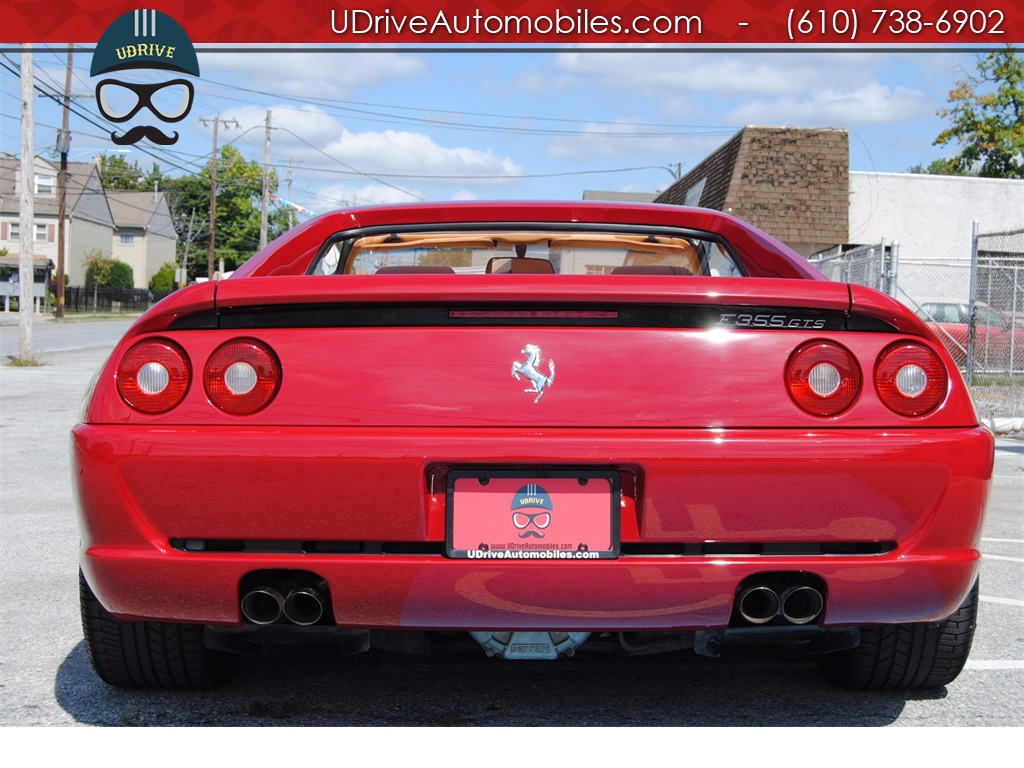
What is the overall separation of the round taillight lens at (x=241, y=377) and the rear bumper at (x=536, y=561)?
0.08 metres

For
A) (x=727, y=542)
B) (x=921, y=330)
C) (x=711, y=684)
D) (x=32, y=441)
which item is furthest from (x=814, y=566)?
(x=32, y=441)

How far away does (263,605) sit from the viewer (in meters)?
2.45

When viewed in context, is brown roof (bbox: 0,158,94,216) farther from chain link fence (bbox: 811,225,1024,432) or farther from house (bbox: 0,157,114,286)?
chain link fence (bbox: 811,225,1024,432)

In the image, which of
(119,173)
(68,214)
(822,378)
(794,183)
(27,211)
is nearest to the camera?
(822,378)

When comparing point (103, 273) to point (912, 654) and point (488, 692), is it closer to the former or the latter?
point (488, 692)

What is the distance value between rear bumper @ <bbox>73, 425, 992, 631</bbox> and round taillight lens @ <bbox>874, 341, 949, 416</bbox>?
0.08 m

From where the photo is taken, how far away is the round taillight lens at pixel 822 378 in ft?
8.05

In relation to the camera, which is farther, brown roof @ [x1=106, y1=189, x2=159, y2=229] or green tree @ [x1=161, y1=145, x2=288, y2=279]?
green tree @ [x1=161, y1=145, x2=288, y2=279]

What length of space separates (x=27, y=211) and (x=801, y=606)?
66.3ft

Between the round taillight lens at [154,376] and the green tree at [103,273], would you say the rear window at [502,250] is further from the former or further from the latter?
the green tree at [103,273]

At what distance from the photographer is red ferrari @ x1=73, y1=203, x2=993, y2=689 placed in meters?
2.36

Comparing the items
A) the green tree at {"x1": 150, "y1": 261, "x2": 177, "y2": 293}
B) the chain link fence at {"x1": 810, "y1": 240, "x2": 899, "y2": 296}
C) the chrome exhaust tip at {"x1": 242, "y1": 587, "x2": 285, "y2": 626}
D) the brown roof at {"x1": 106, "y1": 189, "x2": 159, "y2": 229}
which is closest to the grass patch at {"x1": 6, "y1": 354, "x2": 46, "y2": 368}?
the chain link fence at {"x1": 810, "y1": 240, "x2": 899, "y2": 296}
